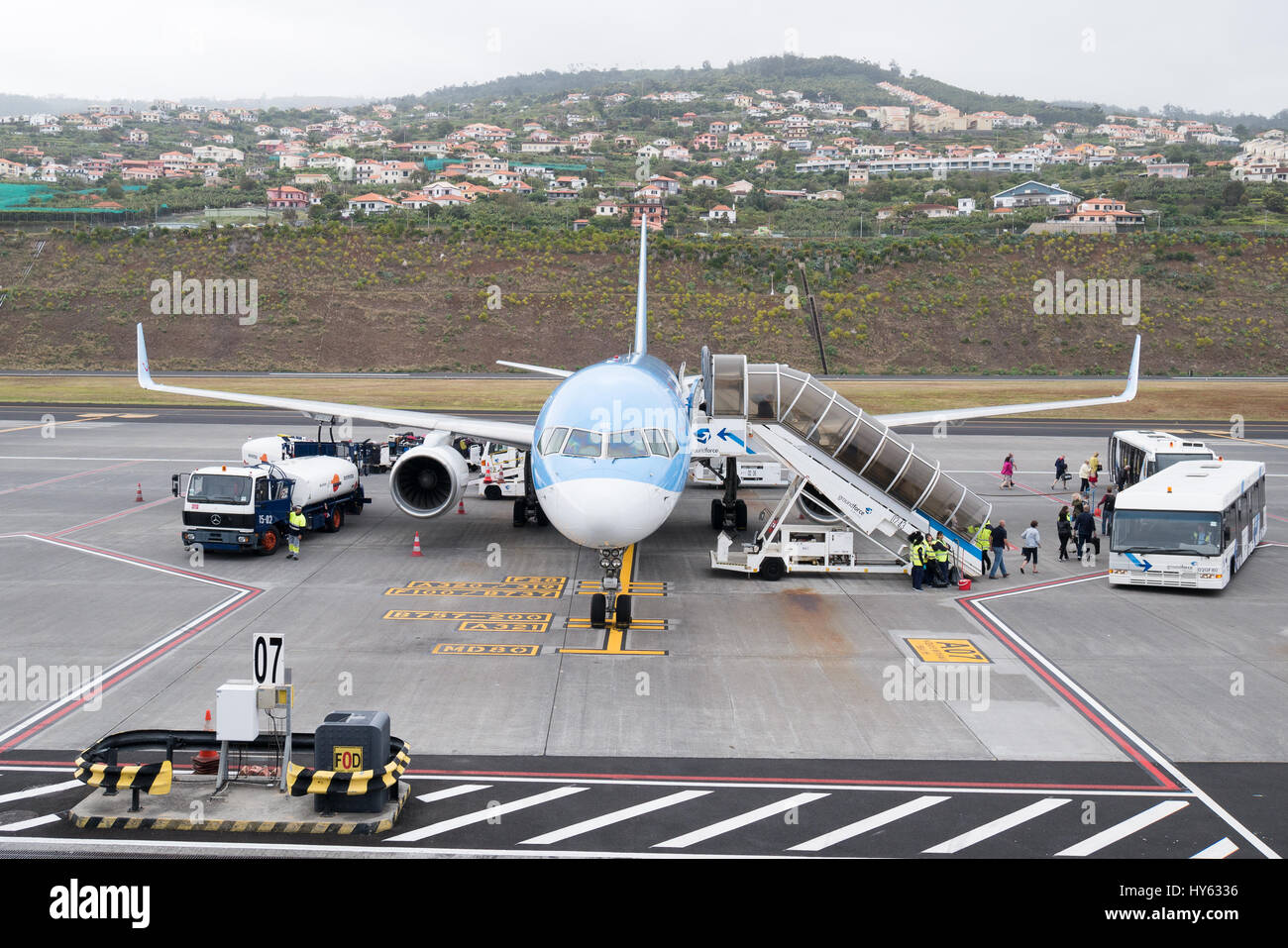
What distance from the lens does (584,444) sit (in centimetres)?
2322

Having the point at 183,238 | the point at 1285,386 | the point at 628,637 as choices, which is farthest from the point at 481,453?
the point at 183,238

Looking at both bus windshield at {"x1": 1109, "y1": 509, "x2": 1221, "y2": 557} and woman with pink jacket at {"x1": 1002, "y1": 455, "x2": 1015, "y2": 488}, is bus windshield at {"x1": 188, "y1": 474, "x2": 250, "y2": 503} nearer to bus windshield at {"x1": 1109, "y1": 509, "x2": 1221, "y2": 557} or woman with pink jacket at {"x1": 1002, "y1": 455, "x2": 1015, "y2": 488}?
bus windshield at {"x1": 1109, "y1": 509, "x2": 1221, "y2": 557}

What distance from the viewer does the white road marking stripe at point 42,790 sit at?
14789 mm

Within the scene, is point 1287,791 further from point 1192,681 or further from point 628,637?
point 628,637

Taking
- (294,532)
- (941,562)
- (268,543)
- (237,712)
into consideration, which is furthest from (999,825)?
(294,532)

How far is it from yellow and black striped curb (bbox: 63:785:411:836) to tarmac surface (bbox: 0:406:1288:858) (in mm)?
196

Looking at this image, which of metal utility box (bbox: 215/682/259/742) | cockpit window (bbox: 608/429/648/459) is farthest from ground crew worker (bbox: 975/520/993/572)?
metal utility box (bbox: 215/682/259/742)

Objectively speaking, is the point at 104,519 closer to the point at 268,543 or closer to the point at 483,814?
the point at 268,543

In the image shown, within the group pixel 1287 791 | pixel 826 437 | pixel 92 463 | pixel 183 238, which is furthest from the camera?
pixel 183 238

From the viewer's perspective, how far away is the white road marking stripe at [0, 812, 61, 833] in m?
13.8

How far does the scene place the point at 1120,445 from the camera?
1663 inches

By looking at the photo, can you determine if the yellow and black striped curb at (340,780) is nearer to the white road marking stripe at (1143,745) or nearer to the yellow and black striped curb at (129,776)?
the yellow and black striped curb at (129,776)

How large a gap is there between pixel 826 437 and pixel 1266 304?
99443mm
